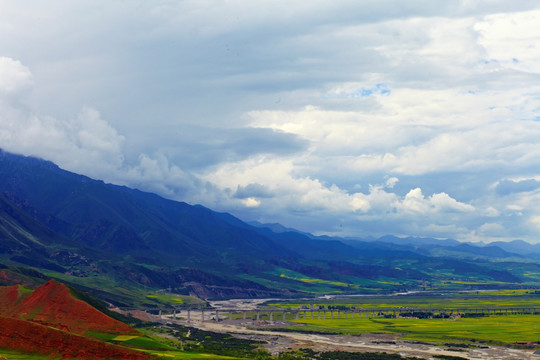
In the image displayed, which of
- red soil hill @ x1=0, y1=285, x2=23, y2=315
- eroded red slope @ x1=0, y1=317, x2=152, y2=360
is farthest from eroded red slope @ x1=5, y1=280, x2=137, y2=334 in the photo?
eroded red slope @ x1=0, y1=317, x2=152, y2=360

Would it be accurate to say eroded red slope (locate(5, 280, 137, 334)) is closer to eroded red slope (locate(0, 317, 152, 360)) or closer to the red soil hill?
the red soil hill

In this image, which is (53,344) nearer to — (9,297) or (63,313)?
(63,313)

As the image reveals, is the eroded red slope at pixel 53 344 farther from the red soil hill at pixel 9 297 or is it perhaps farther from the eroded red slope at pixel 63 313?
the red soil hill at pixel 9 297

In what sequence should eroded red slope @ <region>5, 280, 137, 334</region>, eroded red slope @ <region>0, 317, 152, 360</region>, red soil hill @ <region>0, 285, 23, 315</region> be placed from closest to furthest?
Result: eroded red slope @ <region>0, 317, 152, 360</region>
eroded red slope @ <region>5, 280, 137, 334</region>
red soil hill @ <region>0, 285, 23, 315</region>

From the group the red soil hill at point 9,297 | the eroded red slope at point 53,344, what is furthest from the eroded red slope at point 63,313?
the eroded red slope at point 53,344

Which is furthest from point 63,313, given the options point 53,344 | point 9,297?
point 53,344

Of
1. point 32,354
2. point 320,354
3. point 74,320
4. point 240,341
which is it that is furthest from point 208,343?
point 32,354
